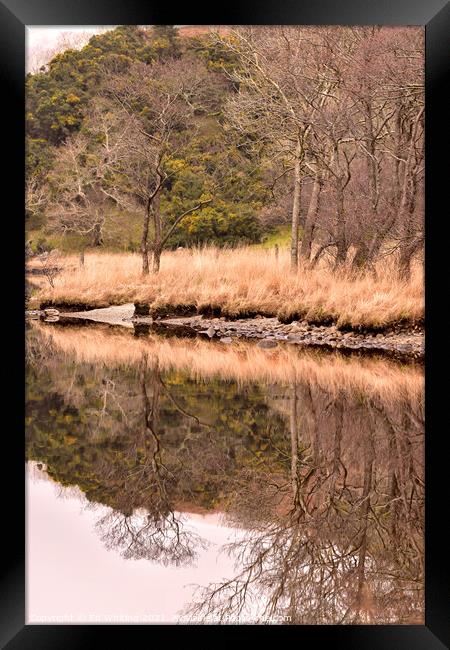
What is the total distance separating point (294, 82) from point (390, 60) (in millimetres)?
2000

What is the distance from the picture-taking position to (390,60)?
9148 mm

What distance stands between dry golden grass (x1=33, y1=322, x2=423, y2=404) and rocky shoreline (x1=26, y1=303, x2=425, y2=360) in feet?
1.41

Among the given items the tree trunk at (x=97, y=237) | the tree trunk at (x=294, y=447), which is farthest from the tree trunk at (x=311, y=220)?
the tree trunk at (x=97, y=237)

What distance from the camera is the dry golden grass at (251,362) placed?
5.87m

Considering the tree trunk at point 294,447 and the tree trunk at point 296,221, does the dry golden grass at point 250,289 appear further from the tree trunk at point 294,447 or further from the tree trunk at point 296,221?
the tree trunk at point 294,447

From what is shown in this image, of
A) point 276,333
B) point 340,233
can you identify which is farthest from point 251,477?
point 340,233

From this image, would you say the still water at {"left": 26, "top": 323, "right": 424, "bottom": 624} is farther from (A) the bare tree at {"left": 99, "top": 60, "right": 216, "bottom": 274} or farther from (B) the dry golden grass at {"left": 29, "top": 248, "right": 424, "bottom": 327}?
(A) the bare tree at {"left": 99, "top": 60, "right": 216, "bottom": 274}

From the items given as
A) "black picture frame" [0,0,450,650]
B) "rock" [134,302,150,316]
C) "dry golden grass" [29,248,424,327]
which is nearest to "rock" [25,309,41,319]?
"dry golden grass" [29,248,424,327]

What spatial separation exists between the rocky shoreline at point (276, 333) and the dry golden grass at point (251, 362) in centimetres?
43

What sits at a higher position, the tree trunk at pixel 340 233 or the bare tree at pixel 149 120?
the bare tree at pixel 149 120

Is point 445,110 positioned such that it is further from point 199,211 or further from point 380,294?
point 199,211

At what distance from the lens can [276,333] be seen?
9.04 meters

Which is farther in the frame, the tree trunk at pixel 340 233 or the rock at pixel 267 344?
the tree trunk at pixel 340 233
